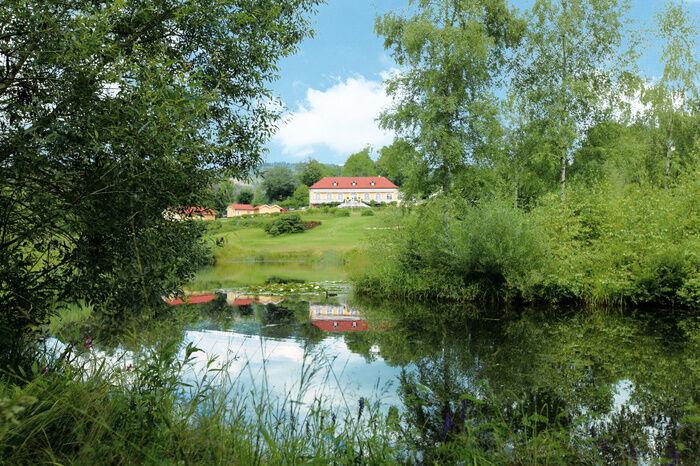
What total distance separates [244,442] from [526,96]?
73.7ft

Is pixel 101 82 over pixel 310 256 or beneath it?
over

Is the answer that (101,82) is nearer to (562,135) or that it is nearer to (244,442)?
(244,442)

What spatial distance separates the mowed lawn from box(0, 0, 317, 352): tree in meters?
24.7

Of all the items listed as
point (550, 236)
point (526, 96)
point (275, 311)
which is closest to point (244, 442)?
point (275, 311)

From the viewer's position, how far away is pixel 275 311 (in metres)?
12.9

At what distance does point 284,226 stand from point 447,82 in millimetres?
36901

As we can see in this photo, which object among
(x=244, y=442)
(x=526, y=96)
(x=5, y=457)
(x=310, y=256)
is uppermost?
(x=526, y=96)

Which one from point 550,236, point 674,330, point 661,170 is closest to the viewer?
point 674,330

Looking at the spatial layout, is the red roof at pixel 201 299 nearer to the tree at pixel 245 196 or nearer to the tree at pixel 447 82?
the tree at pixel 447 82

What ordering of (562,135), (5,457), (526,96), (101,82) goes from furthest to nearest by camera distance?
(526,96) → (562,135) → (101,82) → (5,457)

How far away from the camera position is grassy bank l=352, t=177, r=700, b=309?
39.8 ft

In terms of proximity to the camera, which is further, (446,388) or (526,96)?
(526,96)

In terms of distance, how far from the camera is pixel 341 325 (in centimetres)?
1092

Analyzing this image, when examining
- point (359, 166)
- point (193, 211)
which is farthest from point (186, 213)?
point (359, 166)
